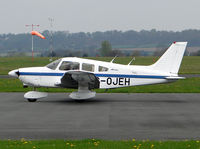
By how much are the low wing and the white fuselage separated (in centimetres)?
31

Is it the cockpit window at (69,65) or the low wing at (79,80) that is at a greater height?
the cockpit window at (69,65)

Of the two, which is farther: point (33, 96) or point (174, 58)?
point (174, 58)

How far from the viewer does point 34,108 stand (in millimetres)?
14430

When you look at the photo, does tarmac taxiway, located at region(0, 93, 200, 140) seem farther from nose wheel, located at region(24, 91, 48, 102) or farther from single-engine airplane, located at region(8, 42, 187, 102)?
single-engine airplane, located at region(8, 42, 187, 102)

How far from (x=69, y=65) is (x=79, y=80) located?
0.79 metres

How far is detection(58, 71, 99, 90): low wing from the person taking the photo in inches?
621

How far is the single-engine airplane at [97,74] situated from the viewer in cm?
1625

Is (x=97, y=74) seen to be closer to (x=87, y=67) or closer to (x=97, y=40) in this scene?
(x=87, y=67)

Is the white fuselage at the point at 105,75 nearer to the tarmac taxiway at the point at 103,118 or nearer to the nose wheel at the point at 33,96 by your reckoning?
the nose wheel at the point at 33,96

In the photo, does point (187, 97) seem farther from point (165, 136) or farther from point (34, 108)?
point (165, 136)

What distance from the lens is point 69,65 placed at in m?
16.3

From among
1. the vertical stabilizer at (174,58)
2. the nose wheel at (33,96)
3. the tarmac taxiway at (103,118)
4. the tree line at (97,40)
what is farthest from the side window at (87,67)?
the tree line at (97,40)

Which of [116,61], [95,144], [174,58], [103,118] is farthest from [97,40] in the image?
[95,144]

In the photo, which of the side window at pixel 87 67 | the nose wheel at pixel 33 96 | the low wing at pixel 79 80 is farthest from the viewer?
the nose wheel at pixel 33 96
